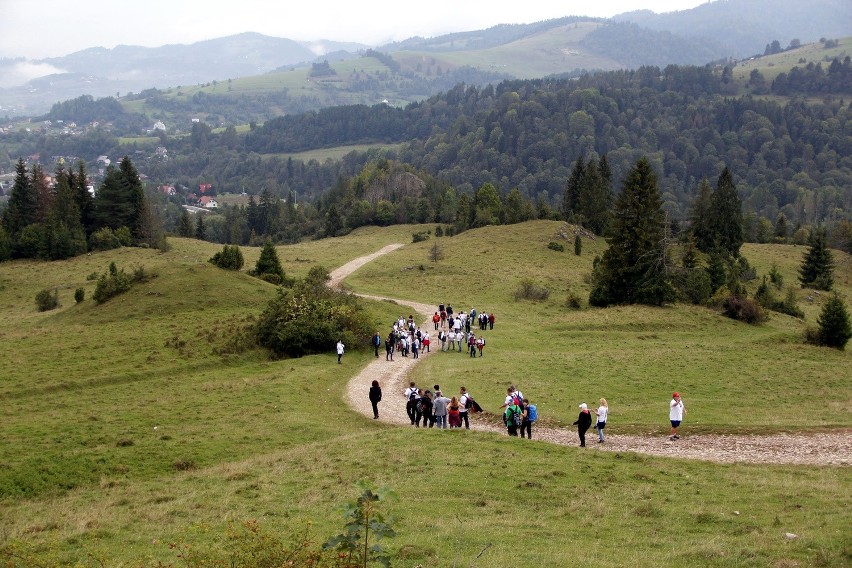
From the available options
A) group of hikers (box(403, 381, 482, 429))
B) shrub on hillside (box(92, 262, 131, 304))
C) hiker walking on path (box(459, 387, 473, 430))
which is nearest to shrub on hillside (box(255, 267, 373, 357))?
shrub on hillside (box(92, 262, 131, 304))

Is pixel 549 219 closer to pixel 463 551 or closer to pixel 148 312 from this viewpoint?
pixel 148 312

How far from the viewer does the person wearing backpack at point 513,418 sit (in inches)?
1040

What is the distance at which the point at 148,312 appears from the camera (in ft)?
165

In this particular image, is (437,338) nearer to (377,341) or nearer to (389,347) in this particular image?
(377,341)

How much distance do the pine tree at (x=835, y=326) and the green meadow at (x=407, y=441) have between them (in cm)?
174

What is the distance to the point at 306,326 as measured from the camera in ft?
144

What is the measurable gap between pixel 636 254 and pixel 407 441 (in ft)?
141

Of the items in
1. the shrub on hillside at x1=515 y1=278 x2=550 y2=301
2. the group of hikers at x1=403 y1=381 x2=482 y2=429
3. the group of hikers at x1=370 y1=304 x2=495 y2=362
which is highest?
the group of hikers at x1=403 y1=381 x2=482 y2=429

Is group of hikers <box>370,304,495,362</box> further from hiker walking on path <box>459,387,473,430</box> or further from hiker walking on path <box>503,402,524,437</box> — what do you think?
hiker walking on path <box>503,402,524,437</box>

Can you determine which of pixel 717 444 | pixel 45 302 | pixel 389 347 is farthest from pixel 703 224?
pixel 45 302

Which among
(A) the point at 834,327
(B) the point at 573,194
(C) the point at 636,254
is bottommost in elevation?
(A) the point at 834,327

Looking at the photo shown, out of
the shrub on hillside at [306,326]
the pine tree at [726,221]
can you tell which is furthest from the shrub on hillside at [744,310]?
the pine tree at [726,221]

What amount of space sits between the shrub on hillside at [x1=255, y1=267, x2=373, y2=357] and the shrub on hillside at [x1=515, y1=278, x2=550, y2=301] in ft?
77.1

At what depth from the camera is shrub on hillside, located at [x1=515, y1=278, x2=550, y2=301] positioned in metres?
66.3
